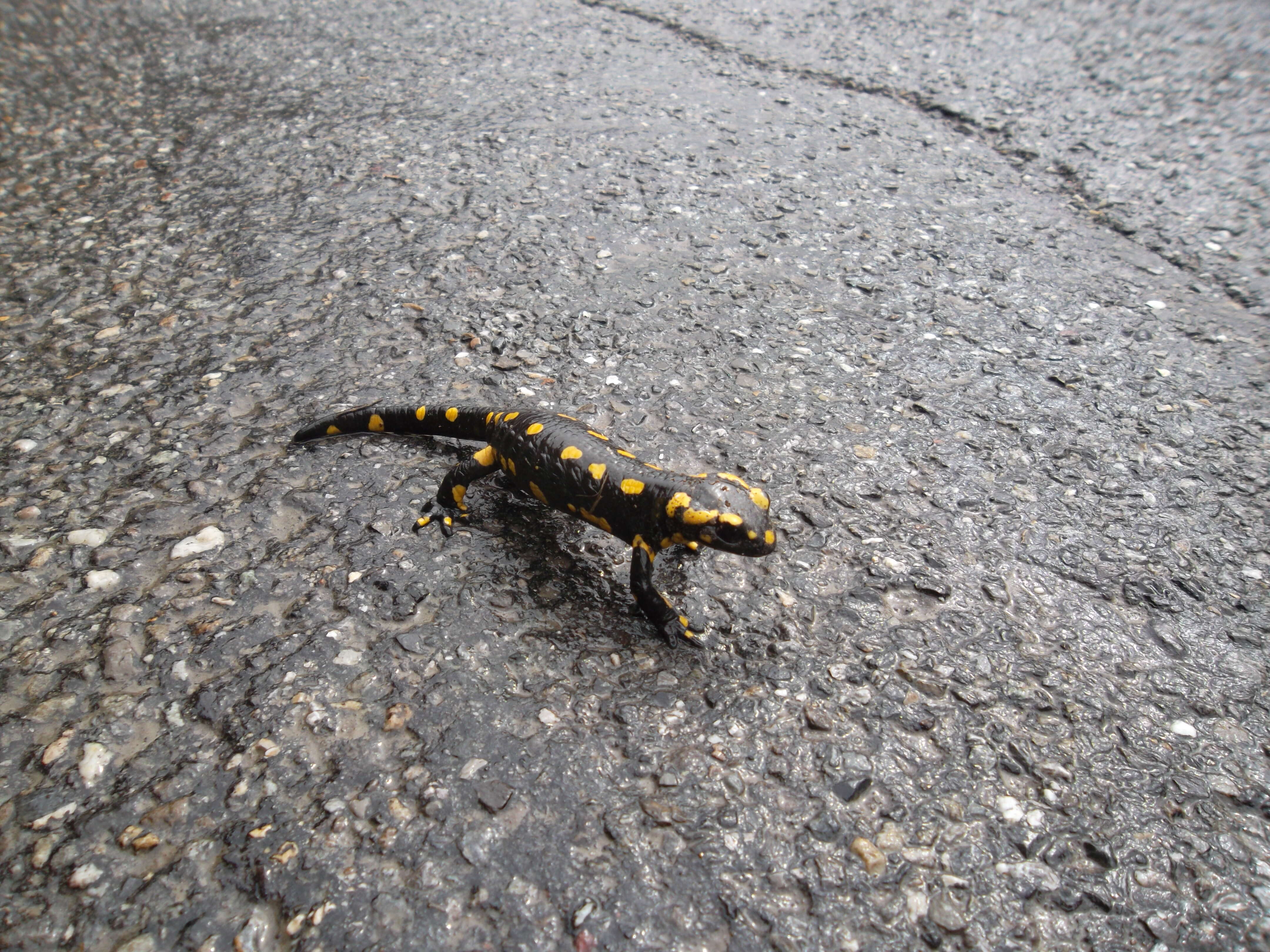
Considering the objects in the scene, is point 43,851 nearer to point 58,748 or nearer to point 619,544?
point 58,748

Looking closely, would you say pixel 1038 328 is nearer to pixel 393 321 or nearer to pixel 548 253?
pixel 548 253

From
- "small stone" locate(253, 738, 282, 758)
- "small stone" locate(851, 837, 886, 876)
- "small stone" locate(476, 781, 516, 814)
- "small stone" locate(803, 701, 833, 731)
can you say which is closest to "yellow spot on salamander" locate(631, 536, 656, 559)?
"small stone" locate(803, 701, 833, 731)

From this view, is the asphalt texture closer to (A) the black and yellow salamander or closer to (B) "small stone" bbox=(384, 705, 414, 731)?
(B) "small stone" bbox=(384, 705, 414, 731)

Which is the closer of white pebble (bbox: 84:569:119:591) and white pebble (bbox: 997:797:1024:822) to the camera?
white pebble (bbox: 997:797:1024:822)

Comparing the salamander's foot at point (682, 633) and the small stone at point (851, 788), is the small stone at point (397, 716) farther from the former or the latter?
the small stone at point (851, 788)

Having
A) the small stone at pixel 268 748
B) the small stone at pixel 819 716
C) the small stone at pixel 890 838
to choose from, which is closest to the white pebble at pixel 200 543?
the small stone at pixel 268 748

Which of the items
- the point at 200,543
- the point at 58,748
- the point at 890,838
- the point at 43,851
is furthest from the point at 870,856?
the point at 200,543

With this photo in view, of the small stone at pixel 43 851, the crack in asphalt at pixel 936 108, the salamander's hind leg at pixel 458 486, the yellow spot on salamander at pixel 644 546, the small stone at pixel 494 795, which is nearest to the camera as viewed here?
the small stone at pixel 43 851
